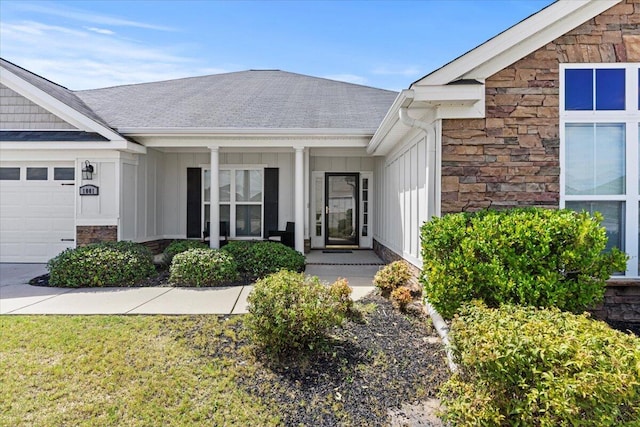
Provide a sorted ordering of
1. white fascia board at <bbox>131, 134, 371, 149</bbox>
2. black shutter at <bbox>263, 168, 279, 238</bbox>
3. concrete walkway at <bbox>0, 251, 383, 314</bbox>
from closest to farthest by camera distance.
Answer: concrete walkway at <bbox>0, 251, 383, 314</bbox>
white fascia board at <bbox>131, 134, 371, 149</bbox>
black shutter at <bbox>263, 168, 279, 238</bbox>

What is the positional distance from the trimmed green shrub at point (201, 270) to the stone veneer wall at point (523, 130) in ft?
13.7

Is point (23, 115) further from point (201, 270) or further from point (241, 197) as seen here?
point (201, 270)

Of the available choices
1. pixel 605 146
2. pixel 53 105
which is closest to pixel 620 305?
pixel 605 146

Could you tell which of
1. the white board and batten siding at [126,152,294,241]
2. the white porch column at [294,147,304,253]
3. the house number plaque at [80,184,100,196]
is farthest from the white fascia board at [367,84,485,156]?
the house number plaque at [80,184,100,196]

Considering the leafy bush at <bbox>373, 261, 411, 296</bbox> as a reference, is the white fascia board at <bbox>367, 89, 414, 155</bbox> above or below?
above

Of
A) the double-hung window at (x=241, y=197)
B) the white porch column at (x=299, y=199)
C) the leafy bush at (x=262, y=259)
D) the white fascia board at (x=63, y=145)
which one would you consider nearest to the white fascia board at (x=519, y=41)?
the leafy bush at (x=262, y=259)

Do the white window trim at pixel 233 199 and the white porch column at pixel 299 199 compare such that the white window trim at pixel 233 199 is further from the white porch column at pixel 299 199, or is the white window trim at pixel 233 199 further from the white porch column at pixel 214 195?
the white porch column at pixel 299 199

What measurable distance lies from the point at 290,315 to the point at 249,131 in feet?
20.1

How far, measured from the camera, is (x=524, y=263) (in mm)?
4035

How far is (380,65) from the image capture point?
1758cm

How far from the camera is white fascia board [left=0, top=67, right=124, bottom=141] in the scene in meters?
8.86

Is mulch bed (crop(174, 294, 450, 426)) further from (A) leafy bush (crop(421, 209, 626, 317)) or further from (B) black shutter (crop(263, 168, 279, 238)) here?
(B) black shutter (crop(263, 168, 279, 238))

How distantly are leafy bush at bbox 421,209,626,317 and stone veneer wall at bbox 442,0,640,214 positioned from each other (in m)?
0.93

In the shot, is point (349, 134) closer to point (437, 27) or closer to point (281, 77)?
point (437, 27)
